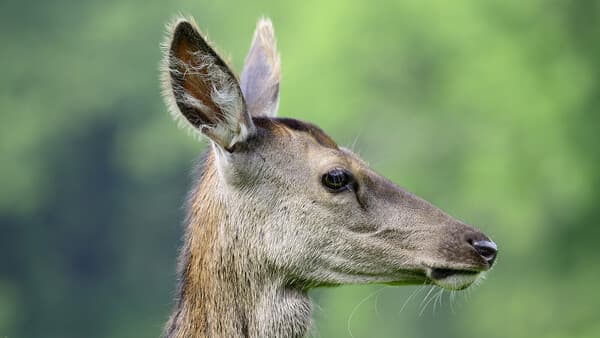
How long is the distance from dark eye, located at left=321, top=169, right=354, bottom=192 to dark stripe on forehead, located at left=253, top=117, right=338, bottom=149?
24 cm

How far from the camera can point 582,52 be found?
28281mm

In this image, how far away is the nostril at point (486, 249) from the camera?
8.18 meters

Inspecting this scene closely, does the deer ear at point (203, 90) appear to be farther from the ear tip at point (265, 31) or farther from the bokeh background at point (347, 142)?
the bokeh background at point (347, 142)

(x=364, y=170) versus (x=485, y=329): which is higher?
(x=364, y=170)

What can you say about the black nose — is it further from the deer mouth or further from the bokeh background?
the bokeh background

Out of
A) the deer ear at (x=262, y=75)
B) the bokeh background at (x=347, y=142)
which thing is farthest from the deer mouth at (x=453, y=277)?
the bokeh background at (x=347, y=142)

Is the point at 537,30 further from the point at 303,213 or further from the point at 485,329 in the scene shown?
the point at 303,213

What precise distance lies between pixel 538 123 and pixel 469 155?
203cm

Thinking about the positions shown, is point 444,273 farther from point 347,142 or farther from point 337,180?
point 347,142

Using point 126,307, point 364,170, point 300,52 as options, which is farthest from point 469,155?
point 364,170

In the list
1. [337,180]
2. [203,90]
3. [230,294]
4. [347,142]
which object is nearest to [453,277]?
[337,180]

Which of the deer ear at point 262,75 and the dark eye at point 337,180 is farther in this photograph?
the deer ear at point 262,75

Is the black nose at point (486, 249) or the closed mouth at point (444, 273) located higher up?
the black nose at point (486, 249)

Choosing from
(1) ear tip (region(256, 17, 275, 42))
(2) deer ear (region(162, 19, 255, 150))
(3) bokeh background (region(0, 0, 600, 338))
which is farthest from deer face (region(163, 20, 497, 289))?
(3) bokeh background (region(0, 0, 600, 338))
